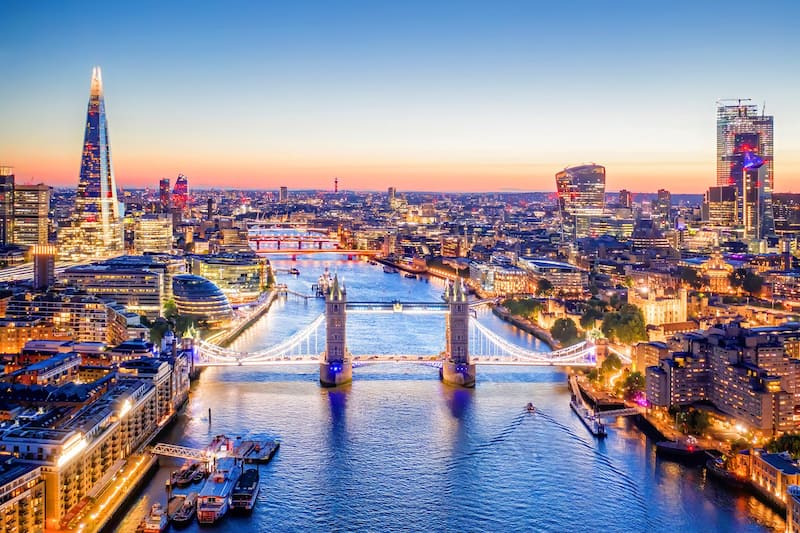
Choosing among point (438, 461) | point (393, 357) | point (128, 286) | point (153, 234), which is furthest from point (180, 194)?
point (438, 461)

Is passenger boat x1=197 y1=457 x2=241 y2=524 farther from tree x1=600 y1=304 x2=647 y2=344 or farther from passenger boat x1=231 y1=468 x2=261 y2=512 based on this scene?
tree x1=600 y1=304 x2=647 y2=344

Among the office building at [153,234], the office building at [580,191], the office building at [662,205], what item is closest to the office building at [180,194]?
the office building at [153,234]

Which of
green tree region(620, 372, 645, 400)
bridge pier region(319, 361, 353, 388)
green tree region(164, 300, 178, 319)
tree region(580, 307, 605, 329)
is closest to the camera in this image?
green tree region(620, 372, 645, 400)

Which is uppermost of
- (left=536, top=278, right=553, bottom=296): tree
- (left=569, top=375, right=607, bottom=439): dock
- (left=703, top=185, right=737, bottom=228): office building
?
(left=703, top=185, right=737, bottom=228): office building

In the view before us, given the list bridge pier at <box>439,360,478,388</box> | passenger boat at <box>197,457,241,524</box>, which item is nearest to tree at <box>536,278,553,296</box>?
bridge pier at <box>439,360,478,388</box>

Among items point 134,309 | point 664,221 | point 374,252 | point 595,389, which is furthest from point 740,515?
point 664,221

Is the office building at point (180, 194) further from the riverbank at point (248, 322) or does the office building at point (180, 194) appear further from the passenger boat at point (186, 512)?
the passenger boat at point (186, 512)
